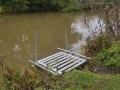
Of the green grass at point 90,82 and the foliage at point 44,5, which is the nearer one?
the green grass at point 90,82

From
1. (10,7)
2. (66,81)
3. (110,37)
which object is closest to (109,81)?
(66,81)

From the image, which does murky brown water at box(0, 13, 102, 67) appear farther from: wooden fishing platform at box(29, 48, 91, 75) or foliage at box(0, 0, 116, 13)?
foliage at box(0, 0, 116, 13)

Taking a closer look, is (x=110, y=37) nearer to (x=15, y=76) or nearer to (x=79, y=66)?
(x=79, y=66)

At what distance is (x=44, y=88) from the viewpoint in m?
2.58

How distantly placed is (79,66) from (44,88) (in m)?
1.58

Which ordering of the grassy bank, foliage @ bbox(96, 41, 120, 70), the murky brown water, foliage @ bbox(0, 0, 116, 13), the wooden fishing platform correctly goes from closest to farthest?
the grassy bank < foliage @ bbox(96, 41, 120, 70) < the wooden fishing platform < the murky brown water < foliage @ bbox(0, 0, 116, 13)

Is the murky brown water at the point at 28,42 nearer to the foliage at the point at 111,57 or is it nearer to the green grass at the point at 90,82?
the foliage at the point at 111,57

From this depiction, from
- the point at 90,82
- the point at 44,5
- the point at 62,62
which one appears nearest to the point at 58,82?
the point at 90,82

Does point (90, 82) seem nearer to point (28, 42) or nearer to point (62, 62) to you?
point (62, 62)

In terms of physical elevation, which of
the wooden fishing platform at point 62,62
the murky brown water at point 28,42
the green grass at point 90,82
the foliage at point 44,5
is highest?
the foliage at point 44,5

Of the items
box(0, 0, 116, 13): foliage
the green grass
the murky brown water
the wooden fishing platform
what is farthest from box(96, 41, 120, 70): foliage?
box(0, 0, 116, 13): foliage

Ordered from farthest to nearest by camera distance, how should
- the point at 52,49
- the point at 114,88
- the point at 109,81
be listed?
the point at 52,49 < the point at 109,81 < the point at 114,88

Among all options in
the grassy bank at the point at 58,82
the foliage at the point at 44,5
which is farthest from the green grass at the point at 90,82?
the foliage at the point at 44,5

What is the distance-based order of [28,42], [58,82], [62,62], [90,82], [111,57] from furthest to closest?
[28,42]
[62,62]
[111,57]
[58,82]
[90,82]
